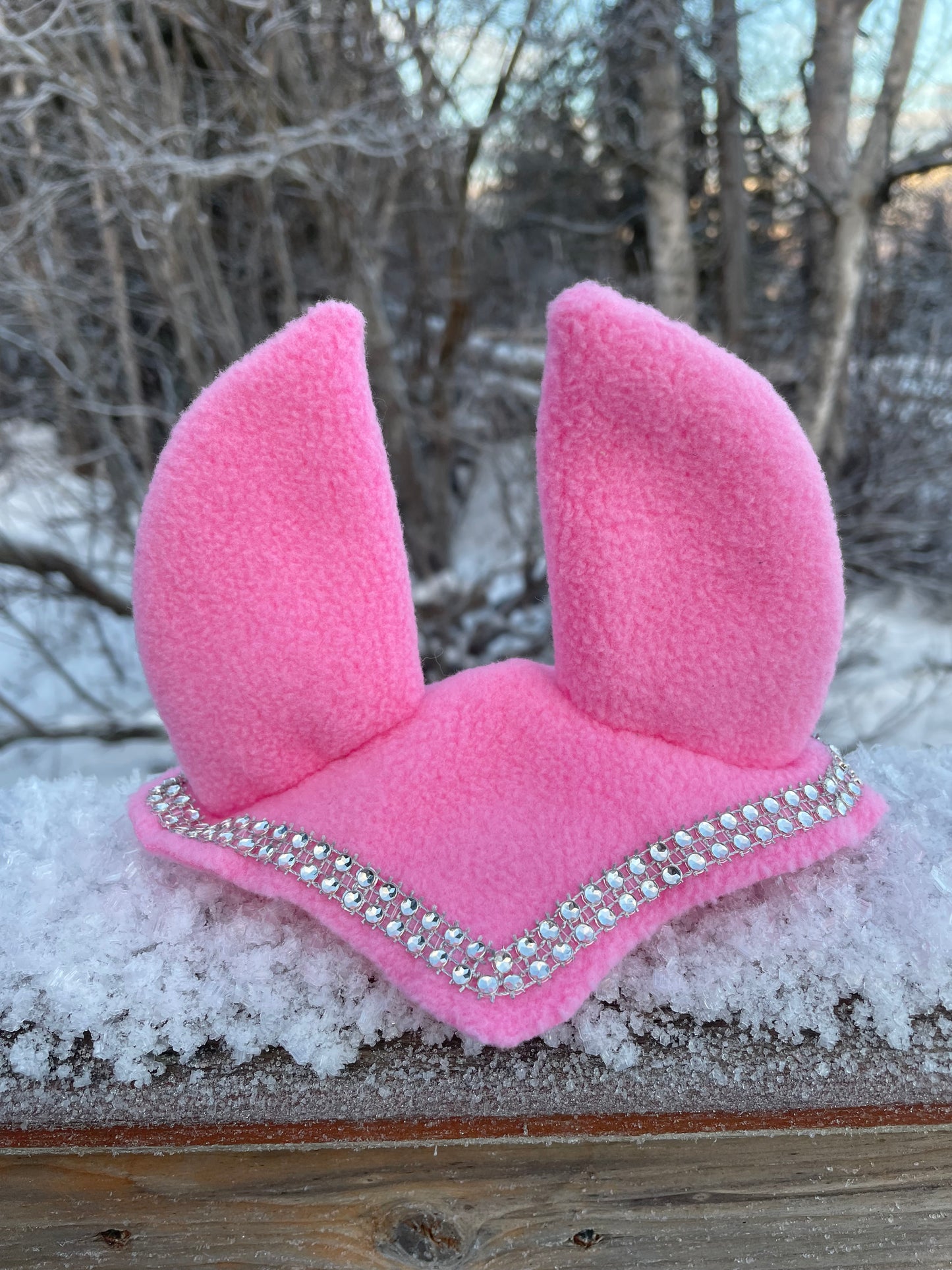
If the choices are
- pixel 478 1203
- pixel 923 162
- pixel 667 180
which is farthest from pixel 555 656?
pixel 667 180

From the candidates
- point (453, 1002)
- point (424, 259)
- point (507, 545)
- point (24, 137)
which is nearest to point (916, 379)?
point (507, 545)

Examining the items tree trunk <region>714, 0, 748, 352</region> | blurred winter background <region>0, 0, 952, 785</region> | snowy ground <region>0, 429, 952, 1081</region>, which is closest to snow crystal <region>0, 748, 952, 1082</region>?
snowy ground <region>0, 429, 952, 1081</region>

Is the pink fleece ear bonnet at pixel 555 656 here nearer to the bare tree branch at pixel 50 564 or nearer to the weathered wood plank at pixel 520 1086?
the weathered wood plank at pixel 520 1086

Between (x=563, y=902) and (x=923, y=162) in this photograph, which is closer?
(x=563, y=902)

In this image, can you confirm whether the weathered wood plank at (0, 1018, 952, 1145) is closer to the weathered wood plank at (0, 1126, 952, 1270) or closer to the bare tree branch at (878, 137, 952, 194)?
the weathered wood plank at (0, 1126, 952, 1270)

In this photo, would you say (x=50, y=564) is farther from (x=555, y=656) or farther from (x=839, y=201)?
(x=839, y=201)
